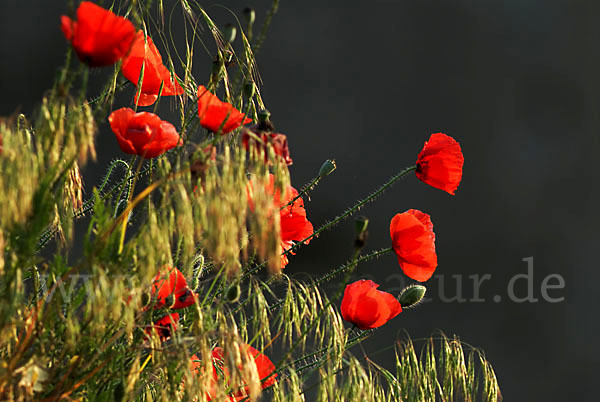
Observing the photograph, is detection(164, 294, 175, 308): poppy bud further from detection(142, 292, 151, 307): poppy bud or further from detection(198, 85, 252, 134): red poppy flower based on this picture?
detection(198, 85, 252, 134): red poppy flower

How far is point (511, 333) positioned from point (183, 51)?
0.82 m

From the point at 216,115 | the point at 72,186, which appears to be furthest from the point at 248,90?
the point at 72,186

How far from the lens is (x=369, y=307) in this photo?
60 cm

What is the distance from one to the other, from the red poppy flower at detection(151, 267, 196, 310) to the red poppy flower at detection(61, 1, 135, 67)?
137 millimetres

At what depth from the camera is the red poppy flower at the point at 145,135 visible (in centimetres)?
55

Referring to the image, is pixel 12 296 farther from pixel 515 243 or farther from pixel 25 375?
pixel 515 243

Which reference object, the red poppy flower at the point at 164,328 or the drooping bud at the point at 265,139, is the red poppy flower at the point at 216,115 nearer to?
the drooping bud at the point at 265,139

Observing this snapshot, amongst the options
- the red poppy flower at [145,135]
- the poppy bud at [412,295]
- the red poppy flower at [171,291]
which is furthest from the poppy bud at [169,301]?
the poppy bud at [412,295]

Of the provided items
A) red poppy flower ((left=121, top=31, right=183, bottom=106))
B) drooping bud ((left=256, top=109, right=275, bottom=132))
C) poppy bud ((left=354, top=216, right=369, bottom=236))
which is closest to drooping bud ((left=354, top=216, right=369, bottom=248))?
poppy bud ((left=354, top=216, right=369, bottom=236))

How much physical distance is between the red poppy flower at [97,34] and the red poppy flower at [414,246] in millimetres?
291

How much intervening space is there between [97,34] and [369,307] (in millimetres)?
284

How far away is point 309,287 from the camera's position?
556 millimetres

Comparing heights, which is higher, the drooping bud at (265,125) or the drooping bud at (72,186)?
the drooping bud at (265,125)

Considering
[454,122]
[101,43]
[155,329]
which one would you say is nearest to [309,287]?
[155,329]
